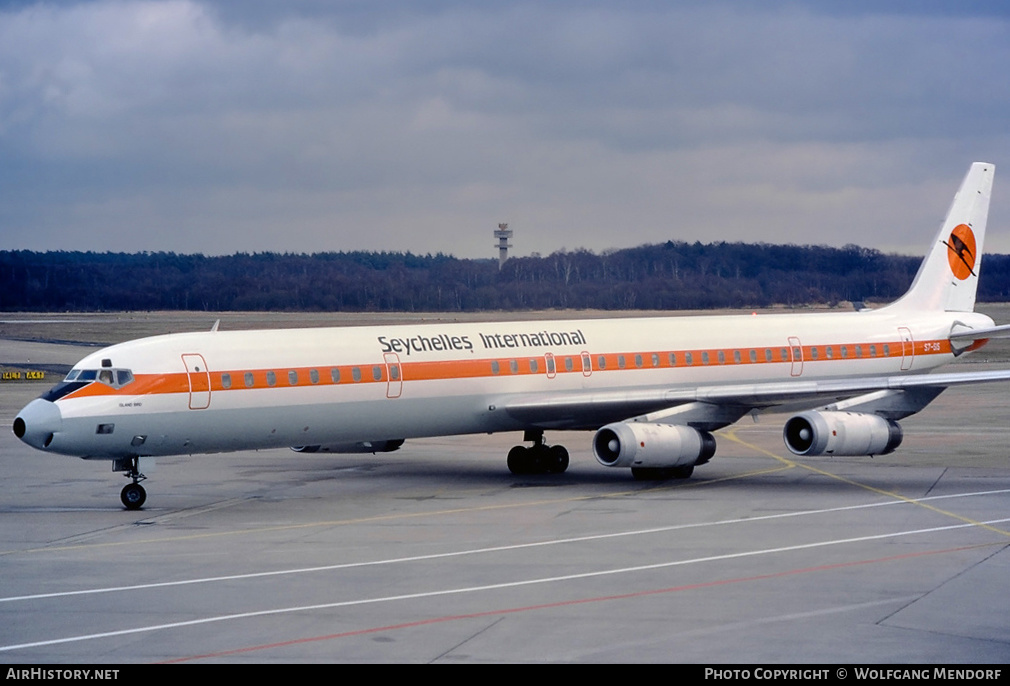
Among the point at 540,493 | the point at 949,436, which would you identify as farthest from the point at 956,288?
the point at 540,493

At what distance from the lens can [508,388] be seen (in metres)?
32.5

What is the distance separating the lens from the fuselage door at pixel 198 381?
90.9 feet

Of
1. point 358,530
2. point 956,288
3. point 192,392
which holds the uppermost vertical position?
point 956,288

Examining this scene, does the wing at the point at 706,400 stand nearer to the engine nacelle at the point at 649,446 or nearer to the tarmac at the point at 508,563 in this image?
the engine nacelle at the point at 649,446

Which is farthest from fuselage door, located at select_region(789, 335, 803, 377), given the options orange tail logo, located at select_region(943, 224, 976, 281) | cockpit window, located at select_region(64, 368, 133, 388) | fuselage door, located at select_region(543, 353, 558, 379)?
cockpit window, located at select_region(64, 368, 133, 388)

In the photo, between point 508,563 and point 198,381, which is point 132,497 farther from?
point 508,563

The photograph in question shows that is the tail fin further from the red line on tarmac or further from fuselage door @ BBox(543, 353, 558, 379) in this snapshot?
the red line on tarmac

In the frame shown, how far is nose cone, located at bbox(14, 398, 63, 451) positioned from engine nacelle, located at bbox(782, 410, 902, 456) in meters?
16.5

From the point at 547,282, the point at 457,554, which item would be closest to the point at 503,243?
the point at 547,282

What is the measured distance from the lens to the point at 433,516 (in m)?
26.9

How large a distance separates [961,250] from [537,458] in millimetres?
16637

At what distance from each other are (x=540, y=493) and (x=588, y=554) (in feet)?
26.7
